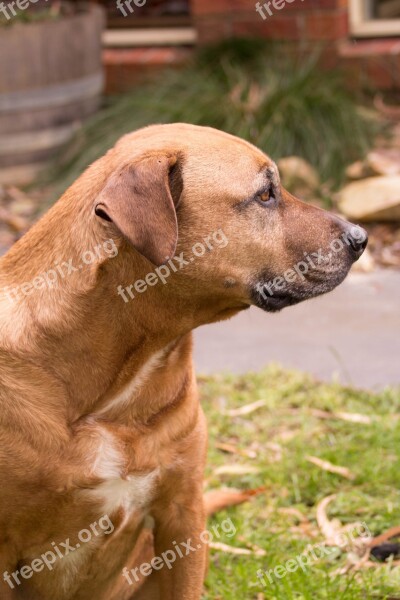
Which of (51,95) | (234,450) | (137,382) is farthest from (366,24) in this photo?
(137,382)

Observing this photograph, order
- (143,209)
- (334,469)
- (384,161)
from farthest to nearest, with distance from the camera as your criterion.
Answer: (384,161) < (334,469) < (143,209)

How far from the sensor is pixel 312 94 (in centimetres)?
726

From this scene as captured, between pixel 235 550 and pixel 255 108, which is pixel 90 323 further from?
pixel 255 108

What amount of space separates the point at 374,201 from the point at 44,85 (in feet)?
7.87

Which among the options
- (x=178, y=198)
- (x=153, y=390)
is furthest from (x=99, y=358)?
(x=178, y=198)

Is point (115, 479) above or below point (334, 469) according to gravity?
above

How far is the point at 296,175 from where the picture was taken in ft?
21.9

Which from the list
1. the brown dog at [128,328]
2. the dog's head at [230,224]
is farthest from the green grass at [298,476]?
the dog's head at [230,224]

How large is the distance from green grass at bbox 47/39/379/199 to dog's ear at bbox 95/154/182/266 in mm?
4284

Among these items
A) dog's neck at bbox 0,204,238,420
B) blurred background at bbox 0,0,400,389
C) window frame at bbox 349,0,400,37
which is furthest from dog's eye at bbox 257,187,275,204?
window frame at bbox 349,0,400,37

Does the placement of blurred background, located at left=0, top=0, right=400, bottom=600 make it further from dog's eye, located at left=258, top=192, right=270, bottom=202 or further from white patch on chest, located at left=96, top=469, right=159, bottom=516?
dog's eye, located at left=258, top=192, right=270, bottom=202

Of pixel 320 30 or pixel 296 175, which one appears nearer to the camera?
pixel 296 175

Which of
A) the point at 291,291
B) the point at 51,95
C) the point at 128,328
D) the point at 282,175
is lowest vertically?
the point at 282,175

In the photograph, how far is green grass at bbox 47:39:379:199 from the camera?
6.97m
